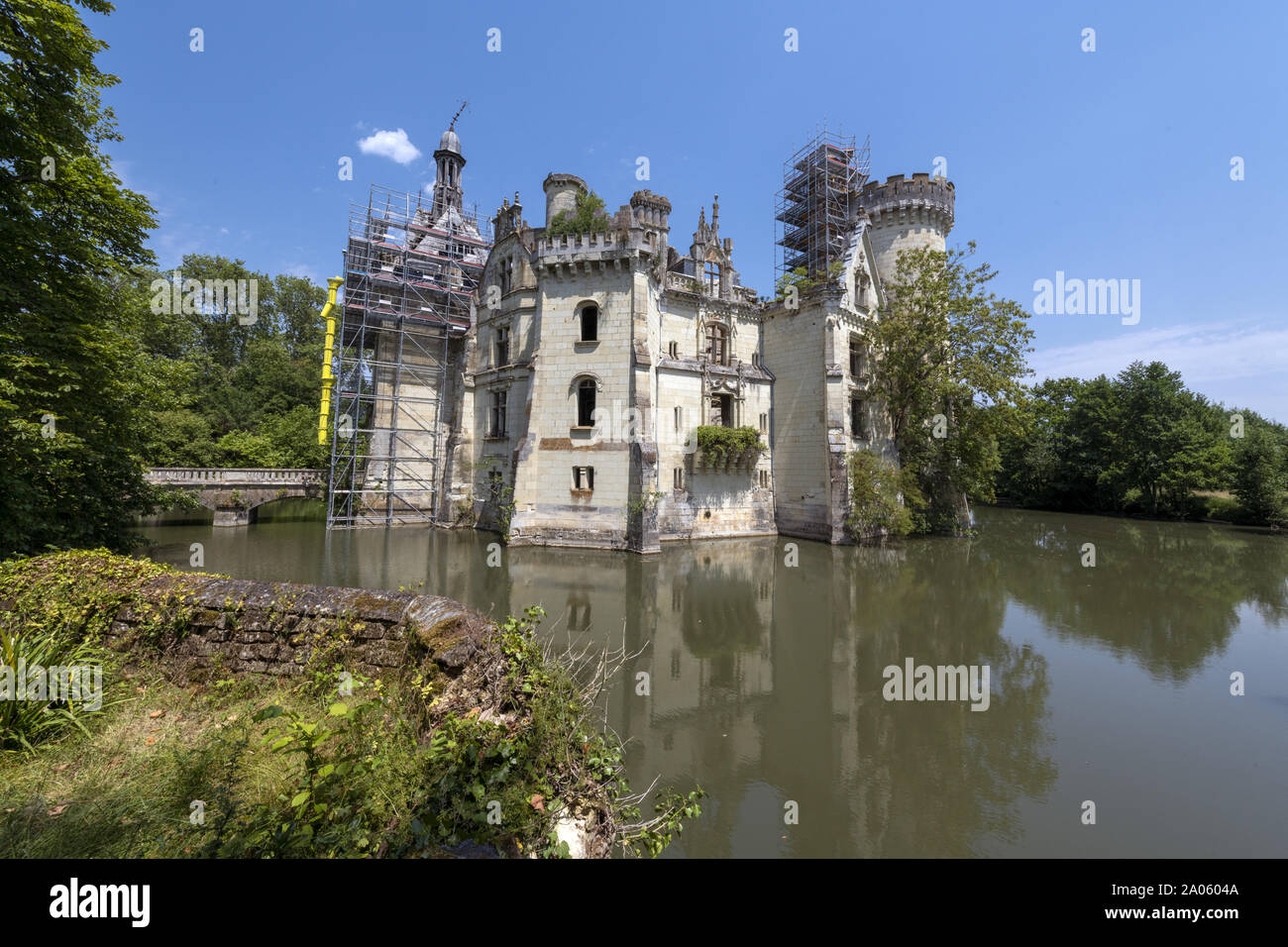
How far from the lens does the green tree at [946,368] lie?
21.5 m

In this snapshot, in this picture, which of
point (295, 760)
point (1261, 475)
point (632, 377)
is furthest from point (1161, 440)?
point (295, 760)

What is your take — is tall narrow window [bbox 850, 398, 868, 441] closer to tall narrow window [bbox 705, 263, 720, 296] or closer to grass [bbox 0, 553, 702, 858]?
tall narrow window [bbox 705, 263, 720, 296]

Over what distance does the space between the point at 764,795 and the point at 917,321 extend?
22.8m

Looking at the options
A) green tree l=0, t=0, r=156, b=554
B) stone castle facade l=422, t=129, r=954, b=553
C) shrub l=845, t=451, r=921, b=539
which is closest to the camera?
green tree l=0, t=0, r=156, b=554

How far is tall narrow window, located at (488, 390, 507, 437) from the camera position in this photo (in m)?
23.3

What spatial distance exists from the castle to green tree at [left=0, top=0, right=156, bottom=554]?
1180 centimetres

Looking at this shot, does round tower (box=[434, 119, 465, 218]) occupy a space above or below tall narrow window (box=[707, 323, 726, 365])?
above

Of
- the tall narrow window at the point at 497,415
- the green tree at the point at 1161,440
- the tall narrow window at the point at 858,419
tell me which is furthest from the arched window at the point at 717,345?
the green tree at the point at 1161,440

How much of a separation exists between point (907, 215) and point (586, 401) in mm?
19810

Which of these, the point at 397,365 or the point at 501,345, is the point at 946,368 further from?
the point at 397,365

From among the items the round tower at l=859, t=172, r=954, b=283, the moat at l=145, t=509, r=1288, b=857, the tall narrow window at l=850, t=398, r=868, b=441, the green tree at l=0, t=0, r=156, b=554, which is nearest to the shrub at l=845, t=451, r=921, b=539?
the tall narrow window at l=850, t=398, r=868, b=441

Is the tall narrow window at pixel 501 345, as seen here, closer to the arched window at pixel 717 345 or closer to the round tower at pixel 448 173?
the arched window at pixel 717 345
